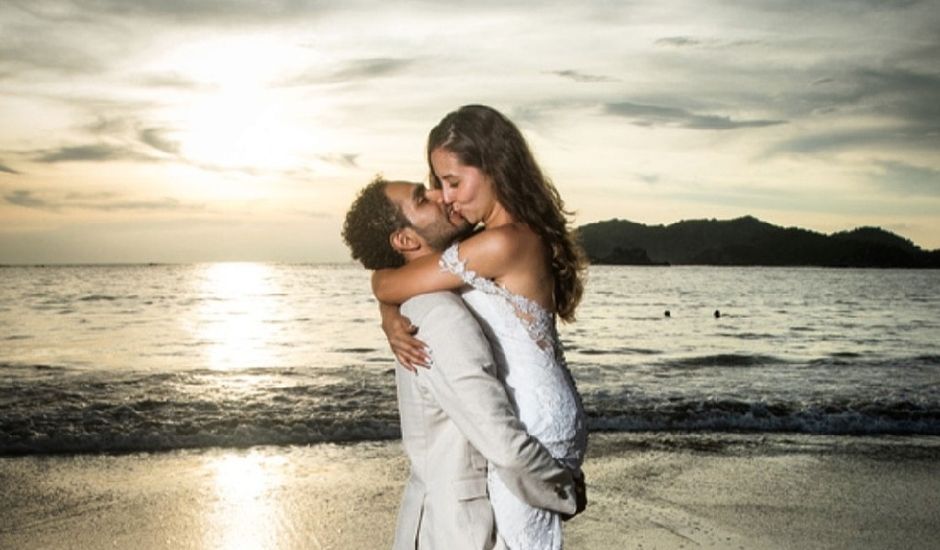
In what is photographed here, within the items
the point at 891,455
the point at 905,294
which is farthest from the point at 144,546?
the point at 905,294

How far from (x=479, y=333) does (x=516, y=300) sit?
0.32 metres

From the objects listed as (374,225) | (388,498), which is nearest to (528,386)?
(374,225)

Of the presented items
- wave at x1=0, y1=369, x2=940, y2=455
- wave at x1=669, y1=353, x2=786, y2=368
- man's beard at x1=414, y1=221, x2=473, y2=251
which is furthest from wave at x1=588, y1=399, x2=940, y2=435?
man's beard at x1=414, y1=221, x2=473, y2=251

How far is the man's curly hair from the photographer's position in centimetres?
264

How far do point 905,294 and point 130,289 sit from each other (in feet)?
134

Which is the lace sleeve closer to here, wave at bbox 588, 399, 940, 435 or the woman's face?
the woman's face

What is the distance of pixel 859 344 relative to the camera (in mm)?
23203

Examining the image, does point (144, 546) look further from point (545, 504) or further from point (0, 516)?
point (545, 504)

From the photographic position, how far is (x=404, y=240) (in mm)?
2736

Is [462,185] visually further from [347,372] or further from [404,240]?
[347,372]

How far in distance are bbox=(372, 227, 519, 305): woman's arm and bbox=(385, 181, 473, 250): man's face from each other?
0.11 metres

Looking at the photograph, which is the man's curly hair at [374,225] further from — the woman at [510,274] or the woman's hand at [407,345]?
the woman's hand at [407,345]

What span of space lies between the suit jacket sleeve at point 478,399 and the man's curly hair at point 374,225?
0.42 metres

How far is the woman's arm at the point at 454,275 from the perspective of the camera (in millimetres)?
2523
